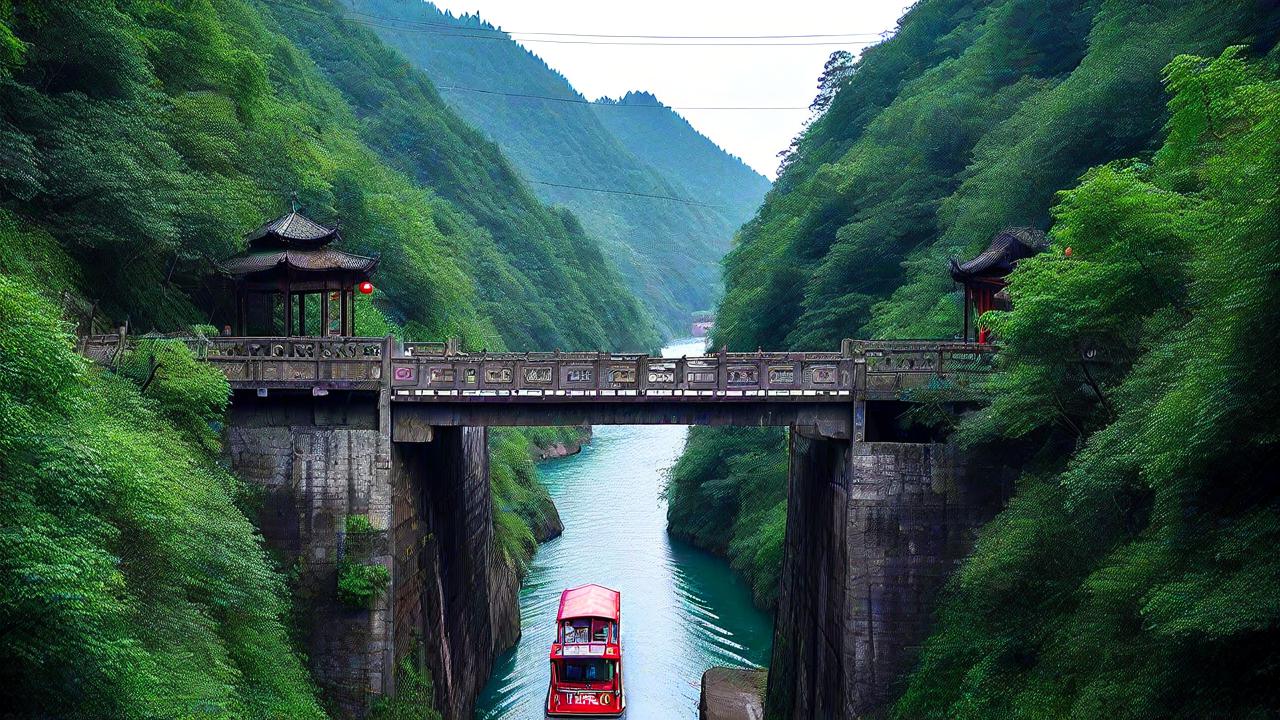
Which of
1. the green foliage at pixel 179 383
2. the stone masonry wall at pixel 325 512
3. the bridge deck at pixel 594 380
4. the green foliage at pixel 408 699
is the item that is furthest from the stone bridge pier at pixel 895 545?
the green foliage at pixel 179 383

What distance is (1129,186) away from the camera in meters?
19.9

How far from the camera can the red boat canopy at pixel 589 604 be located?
31.7 m

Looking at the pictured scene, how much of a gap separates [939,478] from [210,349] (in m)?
15.5

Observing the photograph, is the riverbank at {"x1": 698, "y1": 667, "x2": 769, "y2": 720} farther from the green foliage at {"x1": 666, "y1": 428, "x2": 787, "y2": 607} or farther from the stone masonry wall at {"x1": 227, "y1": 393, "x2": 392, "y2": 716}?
the stone masonry wall at {"x1": 227, "y1": 393, "x2": 392, "y2": 716}

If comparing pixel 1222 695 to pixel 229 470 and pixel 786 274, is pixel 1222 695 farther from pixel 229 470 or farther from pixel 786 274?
pixel 786 274

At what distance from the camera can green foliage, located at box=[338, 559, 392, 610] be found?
22.9 m

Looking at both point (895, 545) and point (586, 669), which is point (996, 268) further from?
point (586, 669)

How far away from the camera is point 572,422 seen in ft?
75.8

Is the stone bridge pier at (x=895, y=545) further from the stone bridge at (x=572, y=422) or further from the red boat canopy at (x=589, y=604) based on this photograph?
the red boat canopy at (x=589, y=604)

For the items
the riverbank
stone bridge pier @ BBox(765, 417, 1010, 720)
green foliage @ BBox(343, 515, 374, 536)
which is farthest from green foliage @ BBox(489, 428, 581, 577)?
stone bridge pier @ BBox(765, 417, 1010, 720)

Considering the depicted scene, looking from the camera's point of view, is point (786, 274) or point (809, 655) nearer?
point (809, 655)

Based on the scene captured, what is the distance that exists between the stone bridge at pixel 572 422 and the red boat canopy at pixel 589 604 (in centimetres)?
778

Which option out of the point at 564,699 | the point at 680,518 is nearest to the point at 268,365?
the point at 564,699

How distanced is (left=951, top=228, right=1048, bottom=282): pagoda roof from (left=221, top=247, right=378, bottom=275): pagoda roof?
14.5 meters
